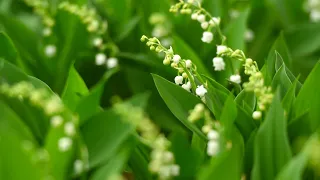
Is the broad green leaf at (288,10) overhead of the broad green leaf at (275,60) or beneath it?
beneath

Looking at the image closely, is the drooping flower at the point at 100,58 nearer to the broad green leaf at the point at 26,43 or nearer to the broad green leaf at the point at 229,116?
the broad green leaf at the point at 26,43

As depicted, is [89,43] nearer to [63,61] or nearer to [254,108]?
[63,61]

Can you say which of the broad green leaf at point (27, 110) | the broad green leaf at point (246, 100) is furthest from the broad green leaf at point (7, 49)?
the broad green leaf at point (246, 100)

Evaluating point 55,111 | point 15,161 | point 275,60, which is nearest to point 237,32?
point 275,60

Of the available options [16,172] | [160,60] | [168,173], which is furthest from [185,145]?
[160,60]

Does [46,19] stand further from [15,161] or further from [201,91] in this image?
[15,161]

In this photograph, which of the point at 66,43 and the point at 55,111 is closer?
the point at 55,111
